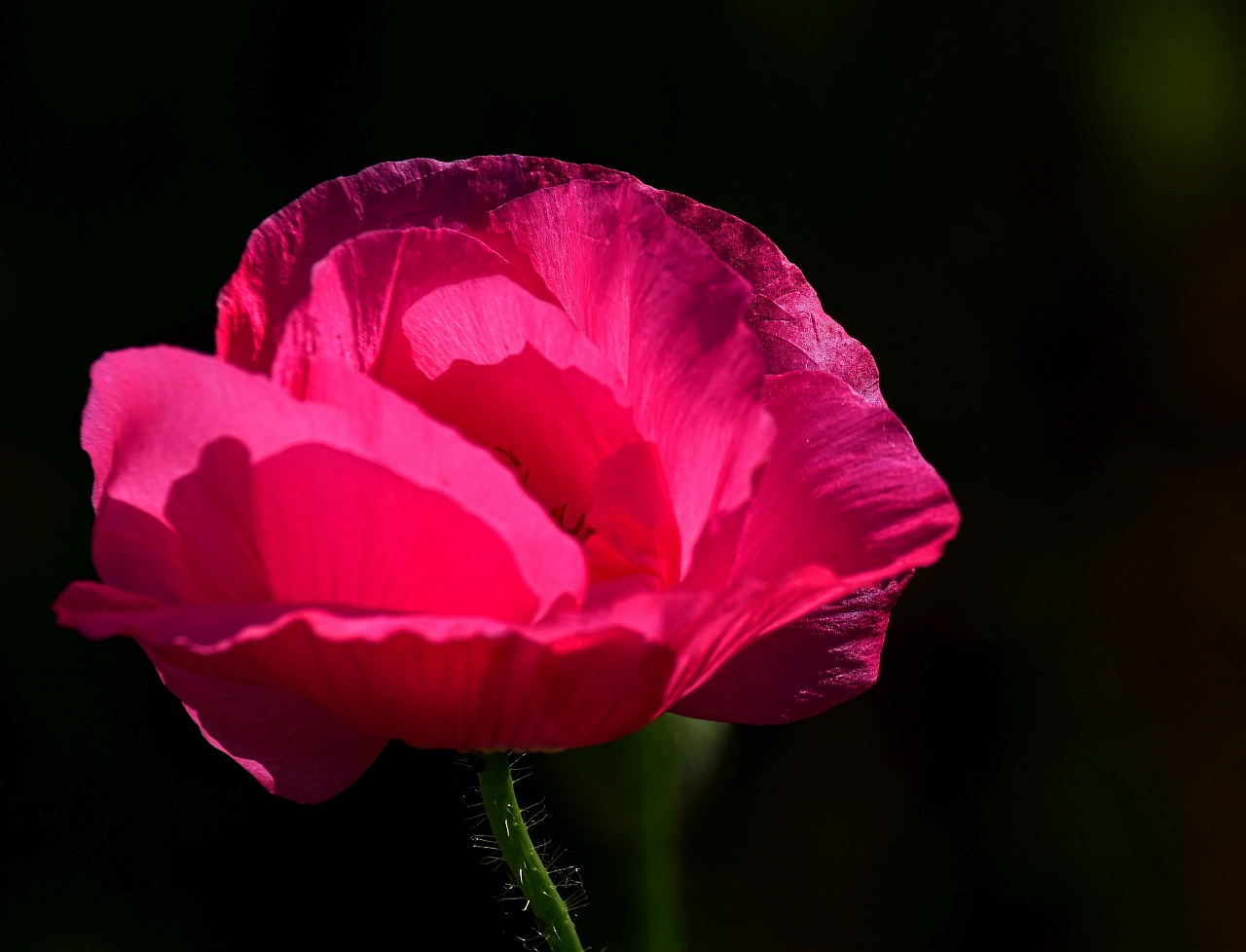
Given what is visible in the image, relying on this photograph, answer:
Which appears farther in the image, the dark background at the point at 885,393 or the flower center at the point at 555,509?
the dark background at the point at 885,393

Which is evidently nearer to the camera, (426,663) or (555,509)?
(426,663)

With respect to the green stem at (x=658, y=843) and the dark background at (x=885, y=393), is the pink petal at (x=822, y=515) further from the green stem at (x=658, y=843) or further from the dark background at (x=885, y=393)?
the dark background at (x=885, y=393)

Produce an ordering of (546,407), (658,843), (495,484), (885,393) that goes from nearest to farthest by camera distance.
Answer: (495,484)
(546,407)
(658,843)
(885,393)

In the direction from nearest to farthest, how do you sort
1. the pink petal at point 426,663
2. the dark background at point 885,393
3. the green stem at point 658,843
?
the pink petal at point 426,663 → the green stem at point 658,843 → the dark background at point 885,393

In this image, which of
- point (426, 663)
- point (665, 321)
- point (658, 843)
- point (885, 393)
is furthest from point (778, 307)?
point (885, 393)

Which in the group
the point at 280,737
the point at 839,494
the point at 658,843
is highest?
the point at 839,494

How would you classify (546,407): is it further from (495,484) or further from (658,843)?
(658,843)

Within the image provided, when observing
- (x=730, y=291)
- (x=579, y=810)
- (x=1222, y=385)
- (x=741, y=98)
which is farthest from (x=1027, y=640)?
(x=730, y=291)

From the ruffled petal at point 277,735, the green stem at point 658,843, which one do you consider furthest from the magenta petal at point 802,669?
the green stem at point 658,843

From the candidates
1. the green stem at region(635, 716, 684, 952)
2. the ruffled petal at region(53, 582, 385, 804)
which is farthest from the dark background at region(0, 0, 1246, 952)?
the ruffled petal at region(53, 582, 385, 804)
